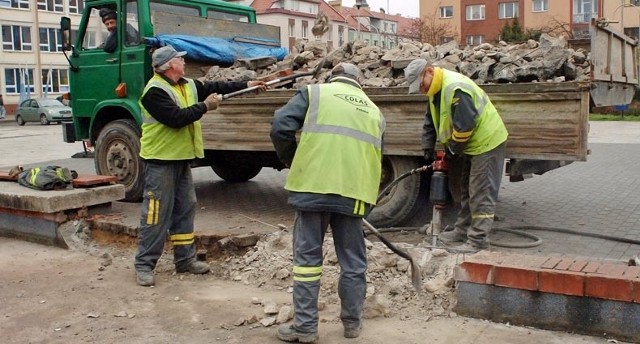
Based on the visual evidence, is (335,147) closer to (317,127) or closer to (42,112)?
(317,127)

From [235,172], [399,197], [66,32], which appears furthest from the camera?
[235,172]

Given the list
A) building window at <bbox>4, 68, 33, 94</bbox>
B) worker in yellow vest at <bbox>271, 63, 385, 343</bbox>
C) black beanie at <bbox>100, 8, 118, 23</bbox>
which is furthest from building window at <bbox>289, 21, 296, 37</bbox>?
worker in yellow vest at <bbox>271, 63, 385, 343</bbox>

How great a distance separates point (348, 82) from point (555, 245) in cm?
251

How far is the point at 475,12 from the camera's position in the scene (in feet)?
176

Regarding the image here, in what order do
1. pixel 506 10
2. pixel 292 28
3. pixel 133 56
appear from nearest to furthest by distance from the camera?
pixel 133 56 → pixel 506 10 → pixel 292 28

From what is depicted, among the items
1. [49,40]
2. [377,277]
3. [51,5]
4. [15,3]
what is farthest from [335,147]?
[51,5]

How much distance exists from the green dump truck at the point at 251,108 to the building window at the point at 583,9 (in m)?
44.1

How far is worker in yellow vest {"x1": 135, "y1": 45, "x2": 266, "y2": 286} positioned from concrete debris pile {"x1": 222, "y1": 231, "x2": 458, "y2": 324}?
2.21 ft

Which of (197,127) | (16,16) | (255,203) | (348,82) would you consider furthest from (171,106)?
(16,16)

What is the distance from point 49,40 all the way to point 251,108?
145ft

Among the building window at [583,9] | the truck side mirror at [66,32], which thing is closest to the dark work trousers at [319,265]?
the truck side mirror at [66,32]

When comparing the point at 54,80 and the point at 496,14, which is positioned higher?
the point at 496,14

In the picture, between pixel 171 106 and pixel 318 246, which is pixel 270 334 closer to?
pixel 318 246

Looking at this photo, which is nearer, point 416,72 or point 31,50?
point 416,72
